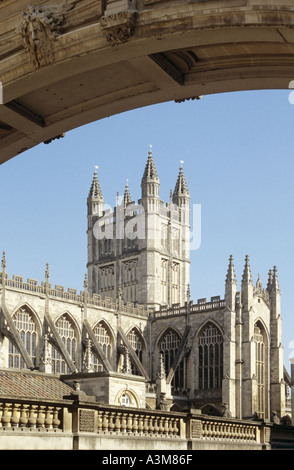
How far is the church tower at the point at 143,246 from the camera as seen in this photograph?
60.0m

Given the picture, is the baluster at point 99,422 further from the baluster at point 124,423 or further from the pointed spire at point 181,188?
the pointed spire at point 181,188

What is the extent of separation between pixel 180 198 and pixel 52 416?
56655 mm

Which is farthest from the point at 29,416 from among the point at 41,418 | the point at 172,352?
the point at 172,352

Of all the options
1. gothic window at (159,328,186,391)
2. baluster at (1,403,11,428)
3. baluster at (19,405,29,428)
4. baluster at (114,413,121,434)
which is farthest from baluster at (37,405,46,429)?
gothic window at (159,328,186,391)

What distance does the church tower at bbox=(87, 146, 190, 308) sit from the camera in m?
60.0

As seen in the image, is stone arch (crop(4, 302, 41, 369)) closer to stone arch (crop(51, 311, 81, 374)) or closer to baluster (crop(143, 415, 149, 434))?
stone arch (crop(51, 311, 81, 374))

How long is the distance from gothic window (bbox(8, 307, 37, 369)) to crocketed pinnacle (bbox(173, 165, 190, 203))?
25.0 meters

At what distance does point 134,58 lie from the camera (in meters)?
4.39

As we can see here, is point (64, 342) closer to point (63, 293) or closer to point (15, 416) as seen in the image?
point (63, 293)

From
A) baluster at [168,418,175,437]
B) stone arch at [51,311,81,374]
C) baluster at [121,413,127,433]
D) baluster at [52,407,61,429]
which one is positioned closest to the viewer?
baluster at [52,407,61,429]

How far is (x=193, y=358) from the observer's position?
167 feet

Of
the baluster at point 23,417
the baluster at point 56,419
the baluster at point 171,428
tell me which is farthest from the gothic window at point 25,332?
the baluster at point 23,417

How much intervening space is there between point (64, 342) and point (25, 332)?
3.27 metres

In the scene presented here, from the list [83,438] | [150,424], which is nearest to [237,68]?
[83,438]
